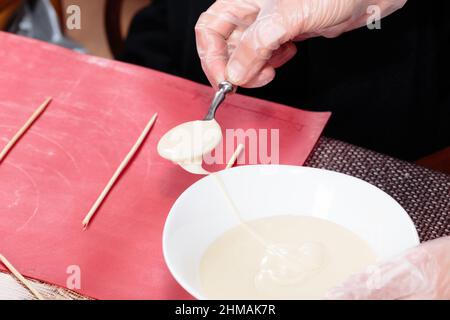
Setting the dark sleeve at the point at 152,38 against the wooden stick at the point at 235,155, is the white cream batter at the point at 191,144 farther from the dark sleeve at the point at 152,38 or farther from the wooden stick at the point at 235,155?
the dark sleeve at the point at 152,38

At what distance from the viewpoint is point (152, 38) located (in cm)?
140

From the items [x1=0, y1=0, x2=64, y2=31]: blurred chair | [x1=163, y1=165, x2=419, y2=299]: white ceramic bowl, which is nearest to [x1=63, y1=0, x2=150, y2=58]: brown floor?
[x1=0, y1=0, x2=64, y2=31]: blurred chair

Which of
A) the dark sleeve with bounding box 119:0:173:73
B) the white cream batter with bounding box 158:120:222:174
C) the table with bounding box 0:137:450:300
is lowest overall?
the dark sleeve with bounding box 119:0:173:73

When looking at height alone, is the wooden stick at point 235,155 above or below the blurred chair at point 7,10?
above

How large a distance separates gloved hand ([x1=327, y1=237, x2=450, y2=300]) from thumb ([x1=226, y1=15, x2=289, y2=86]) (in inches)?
14.1

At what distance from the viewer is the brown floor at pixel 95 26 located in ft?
7.43

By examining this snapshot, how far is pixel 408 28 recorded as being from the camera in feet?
3.90

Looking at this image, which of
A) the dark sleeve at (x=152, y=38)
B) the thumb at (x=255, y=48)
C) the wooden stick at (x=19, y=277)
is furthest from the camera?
the dark sleeve at (x=152, y=38)

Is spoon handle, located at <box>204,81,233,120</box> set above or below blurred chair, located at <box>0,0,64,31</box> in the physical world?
above

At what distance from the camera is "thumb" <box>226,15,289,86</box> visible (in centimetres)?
91

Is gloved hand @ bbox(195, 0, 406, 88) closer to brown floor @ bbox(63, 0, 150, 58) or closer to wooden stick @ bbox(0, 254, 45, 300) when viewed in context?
wooden stick @ bbox(0, 254, 45, 300)

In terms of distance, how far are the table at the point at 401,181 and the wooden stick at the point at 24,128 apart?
0.22 m

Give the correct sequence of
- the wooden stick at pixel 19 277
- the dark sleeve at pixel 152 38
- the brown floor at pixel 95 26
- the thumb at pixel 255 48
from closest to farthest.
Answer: the wooden stick at pixel 19 277 → the thumb at pixel 255 48 → the dark sleeve at pixel 152 38 → the brown floor at pixel 95 26

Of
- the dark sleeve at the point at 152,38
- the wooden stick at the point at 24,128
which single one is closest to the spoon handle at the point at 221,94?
the wooden stick at the point at 24,128
